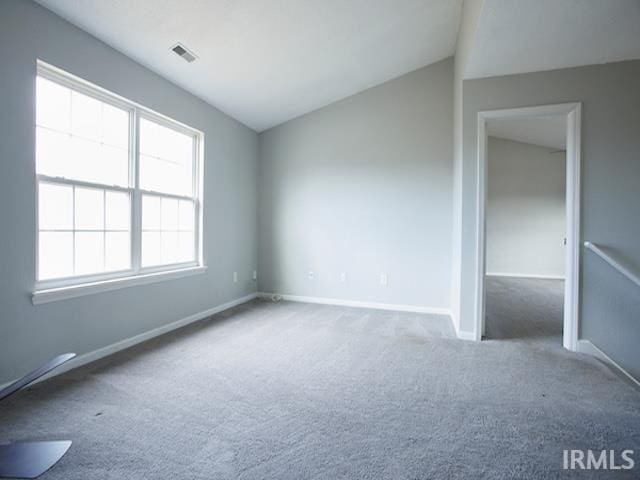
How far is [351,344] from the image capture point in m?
2.98

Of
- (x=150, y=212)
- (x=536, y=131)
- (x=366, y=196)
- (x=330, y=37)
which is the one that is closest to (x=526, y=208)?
(x=536, y=131)

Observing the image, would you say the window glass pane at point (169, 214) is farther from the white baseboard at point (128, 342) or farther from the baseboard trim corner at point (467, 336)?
the baseboard trim corner at point (467, 336)

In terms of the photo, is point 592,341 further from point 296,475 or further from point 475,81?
point 296,475

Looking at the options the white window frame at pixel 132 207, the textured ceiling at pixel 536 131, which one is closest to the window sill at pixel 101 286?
the white window frame at pixel 132 207

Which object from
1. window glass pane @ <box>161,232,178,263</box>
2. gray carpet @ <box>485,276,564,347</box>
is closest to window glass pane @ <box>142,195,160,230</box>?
window glass pane @ <box>161,232,178,263</box>

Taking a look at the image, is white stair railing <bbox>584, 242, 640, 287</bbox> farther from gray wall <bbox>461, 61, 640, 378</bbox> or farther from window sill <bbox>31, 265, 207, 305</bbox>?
window sill <bbox>31, 265, 207, 305</bbox>

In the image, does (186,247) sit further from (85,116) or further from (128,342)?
(85,116)

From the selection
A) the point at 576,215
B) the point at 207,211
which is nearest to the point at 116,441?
the point at 207,211

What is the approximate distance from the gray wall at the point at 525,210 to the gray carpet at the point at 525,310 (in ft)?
2.51

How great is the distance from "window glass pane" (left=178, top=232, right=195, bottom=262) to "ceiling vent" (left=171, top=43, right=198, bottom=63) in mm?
1754

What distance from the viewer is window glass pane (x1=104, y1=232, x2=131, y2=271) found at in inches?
107

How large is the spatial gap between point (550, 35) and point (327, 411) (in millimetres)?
3121

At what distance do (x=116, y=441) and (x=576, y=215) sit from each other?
3.71m

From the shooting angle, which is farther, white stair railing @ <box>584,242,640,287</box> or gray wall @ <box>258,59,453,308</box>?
gray wall @ <box>258,59,453,308</box>
